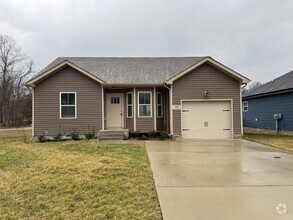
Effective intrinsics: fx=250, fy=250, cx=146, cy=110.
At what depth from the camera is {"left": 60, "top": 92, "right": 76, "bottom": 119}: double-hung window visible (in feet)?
44.7

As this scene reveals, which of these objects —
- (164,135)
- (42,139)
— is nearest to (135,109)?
(164,135)

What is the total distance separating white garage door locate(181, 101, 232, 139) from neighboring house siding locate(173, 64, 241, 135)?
1.13 feet

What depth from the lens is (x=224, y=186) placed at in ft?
16.1

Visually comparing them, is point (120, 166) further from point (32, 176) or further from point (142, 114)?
point (142, 114)

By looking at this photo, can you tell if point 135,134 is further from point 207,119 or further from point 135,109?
point 207,119

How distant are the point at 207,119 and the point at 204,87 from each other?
1.77 meters

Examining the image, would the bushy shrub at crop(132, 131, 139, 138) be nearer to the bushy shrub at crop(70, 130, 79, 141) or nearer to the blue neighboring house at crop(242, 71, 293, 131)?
the bushy shrub at crop(70, 130, 79, 141)

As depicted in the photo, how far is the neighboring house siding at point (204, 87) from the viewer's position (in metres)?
13.6

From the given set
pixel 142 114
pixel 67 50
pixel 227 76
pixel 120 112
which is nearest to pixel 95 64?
pixel 120 112

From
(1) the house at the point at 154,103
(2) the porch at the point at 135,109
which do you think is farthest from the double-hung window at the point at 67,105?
(2) the porch at the point at 135,109

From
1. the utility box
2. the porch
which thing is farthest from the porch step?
the utility box

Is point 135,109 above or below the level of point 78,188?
above

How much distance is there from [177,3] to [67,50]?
17.4 meters

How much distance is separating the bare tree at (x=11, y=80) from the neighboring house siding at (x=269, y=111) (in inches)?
1175
